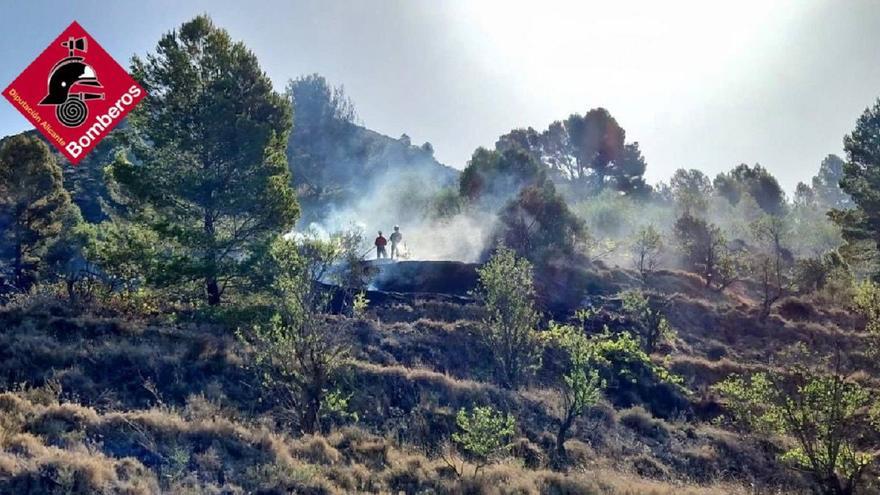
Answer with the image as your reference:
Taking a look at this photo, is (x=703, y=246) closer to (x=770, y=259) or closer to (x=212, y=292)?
(x=770, y=259)

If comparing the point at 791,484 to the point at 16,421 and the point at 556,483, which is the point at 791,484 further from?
the point at 16,421

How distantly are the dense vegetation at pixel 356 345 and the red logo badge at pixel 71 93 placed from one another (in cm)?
166

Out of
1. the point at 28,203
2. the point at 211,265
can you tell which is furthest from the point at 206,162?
the point at 28,203

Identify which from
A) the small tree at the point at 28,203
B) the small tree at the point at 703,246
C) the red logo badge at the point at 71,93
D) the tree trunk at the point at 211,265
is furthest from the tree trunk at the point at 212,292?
the small tree at the point at 703,246

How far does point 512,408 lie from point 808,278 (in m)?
25.5

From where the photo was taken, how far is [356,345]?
1833cm

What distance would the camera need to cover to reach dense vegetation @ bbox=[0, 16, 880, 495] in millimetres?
9867

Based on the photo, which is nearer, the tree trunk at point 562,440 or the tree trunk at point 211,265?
the tree trunk at point 562,440

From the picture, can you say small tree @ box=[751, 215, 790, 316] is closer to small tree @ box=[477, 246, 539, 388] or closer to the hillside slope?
the hillside slope

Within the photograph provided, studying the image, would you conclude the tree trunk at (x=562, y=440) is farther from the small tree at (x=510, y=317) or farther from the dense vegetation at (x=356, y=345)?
the small tree at (x=510, y=317)

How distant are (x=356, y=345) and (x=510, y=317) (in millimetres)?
4917

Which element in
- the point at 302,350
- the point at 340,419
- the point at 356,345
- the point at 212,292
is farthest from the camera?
the point at 212,292

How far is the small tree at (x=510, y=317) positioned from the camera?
16891 millimetres

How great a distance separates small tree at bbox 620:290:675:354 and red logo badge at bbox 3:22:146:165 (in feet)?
61.8
